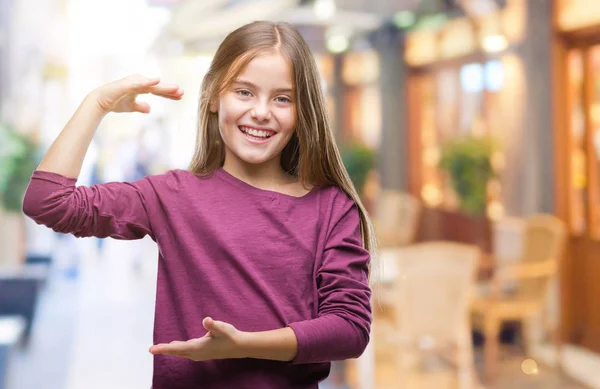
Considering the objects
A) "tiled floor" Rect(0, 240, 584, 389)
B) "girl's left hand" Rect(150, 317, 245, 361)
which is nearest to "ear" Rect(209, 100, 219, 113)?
"girl's left hand" Rect(150, 317, 245, 361)

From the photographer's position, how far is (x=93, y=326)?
3.01 metres

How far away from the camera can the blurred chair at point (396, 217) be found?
5.66m

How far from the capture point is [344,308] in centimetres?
93

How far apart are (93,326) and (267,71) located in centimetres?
228

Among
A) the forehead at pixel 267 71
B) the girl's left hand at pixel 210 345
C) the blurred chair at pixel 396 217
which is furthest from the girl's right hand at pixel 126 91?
the blurred chair at pixel 396 217

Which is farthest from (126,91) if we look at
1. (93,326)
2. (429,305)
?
(429,305)

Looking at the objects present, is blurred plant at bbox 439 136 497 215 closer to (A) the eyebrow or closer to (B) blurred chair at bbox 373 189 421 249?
(B) blurred chair at bbox 373 189 421 249

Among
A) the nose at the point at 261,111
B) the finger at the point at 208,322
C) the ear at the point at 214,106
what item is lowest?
the finger at the point at 208,322

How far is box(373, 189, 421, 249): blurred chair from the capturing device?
5656 millimetres

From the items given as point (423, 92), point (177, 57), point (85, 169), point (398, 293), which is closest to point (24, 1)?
point (177, 57)

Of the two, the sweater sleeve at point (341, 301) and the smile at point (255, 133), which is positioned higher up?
the smile at point (255, 133)

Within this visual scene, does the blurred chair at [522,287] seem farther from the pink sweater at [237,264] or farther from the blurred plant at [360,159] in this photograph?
the pink sweater at [237,264]

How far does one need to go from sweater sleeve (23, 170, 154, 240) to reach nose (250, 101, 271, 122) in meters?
0.17

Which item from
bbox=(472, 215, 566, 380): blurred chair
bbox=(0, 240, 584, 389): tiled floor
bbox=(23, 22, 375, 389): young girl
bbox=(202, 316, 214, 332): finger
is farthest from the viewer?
bbox=(472, 215, 566, 380): blurred chair
